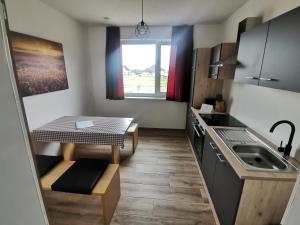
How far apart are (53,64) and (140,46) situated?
196 cm

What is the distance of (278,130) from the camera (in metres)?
1.65

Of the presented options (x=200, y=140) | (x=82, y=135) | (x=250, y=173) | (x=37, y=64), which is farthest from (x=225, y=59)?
(x=37, y=64)

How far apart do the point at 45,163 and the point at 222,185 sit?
199cm

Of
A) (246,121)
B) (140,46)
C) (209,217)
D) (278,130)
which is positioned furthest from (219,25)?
(209,217)

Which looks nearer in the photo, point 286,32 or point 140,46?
point 286,32

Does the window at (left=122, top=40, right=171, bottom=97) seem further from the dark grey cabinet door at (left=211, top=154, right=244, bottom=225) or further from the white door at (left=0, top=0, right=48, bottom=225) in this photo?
the white door at (left=0, top=0, right=48, bottom=225)

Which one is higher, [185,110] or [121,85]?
[121,85]

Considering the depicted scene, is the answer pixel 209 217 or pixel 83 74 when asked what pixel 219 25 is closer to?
pixel 83 74

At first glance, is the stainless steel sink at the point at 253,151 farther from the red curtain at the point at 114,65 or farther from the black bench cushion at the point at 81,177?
the red curtain at the point at 114,65

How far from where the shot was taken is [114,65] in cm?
379

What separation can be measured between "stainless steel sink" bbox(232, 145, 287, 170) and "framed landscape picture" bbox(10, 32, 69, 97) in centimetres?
260

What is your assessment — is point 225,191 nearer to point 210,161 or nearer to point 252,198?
point 252,198

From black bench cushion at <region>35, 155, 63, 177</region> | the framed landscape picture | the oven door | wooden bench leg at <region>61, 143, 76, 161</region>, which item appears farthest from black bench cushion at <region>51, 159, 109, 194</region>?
the oven door

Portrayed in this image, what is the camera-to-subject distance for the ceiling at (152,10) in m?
2.40
